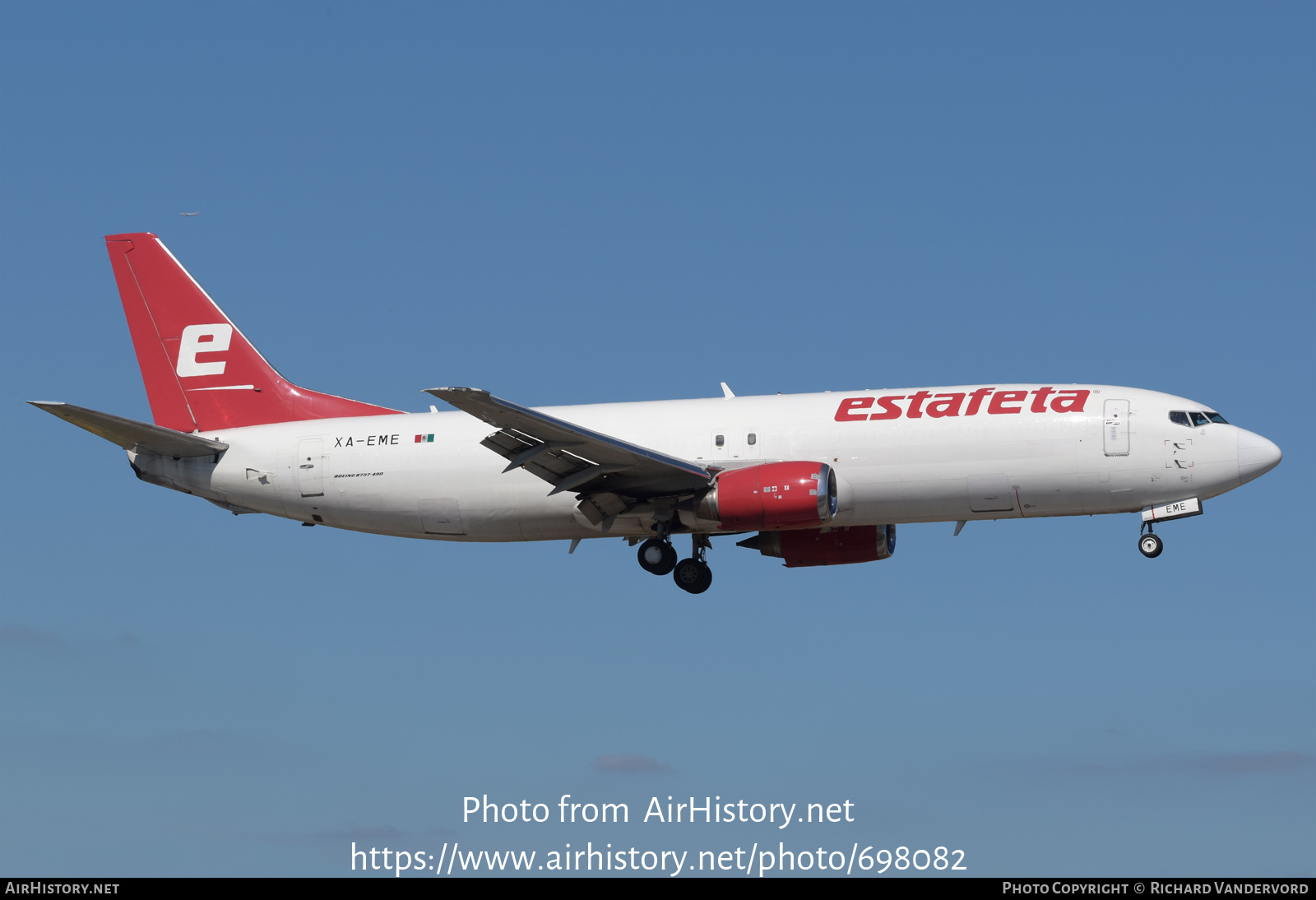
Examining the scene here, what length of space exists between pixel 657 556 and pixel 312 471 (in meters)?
10.6

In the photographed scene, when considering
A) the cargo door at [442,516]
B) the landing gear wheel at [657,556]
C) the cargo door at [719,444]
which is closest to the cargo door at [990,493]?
the cargo door at [719,444]

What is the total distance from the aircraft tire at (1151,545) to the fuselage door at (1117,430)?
2.52m

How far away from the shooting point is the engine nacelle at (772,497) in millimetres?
41812

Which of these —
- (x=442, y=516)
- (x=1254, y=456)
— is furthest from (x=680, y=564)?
(x=1254, y=456)

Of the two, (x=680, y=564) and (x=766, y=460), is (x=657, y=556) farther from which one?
(x=766, y=460)

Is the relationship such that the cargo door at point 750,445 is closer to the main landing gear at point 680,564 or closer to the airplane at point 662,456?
the airplane at point 662,456

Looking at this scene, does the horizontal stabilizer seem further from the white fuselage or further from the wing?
the wing

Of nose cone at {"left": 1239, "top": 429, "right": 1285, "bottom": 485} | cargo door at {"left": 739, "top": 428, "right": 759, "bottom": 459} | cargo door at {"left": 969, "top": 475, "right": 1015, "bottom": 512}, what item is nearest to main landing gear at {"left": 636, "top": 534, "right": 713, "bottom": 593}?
cargo door at {"left": 739, "top": 428, "right": 759, "bottom": 459}

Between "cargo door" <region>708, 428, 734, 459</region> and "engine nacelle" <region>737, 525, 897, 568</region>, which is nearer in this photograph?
"cargo door" <region>708, 428, 734, 459</region>

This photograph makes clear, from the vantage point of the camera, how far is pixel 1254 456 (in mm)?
41875

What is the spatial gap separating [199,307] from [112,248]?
11.7 feet

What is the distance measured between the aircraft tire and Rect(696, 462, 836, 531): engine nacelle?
329 inches

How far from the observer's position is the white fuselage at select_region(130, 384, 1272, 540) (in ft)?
138
